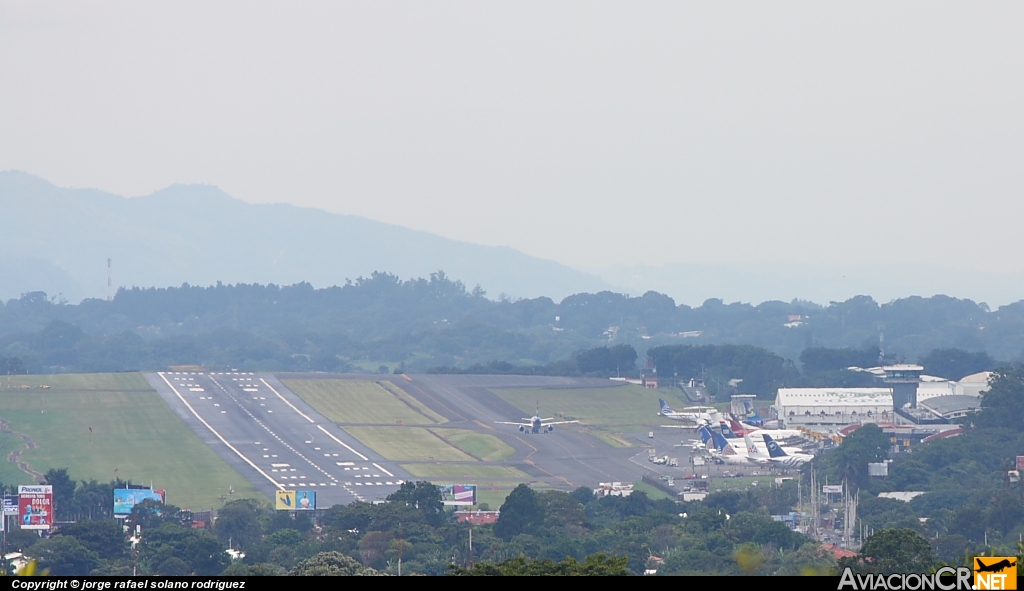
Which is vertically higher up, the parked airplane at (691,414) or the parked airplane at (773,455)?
the parked airplane at (691,414)

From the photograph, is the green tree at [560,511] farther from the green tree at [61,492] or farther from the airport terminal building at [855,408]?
the airport terminal building at [855,408]

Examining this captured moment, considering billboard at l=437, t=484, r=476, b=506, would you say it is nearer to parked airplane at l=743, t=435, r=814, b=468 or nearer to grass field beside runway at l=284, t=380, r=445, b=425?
parked airplane at l=743, t=435, r=814, b=468

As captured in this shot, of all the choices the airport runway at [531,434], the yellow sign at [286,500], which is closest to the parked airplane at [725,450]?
the airport runway at [531,434]

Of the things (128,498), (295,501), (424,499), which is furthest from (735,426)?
(128,498)

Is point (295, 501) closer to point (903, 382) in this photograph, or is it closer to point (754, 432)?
point (754, 432)

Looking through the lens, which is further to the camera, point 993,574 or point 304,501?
point 304,501

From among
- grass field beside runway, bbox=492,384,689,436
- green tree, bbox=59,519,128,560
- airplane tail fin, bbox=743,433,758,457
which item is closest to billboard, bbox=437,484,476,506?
green tree, bbox=59,519,128,560
